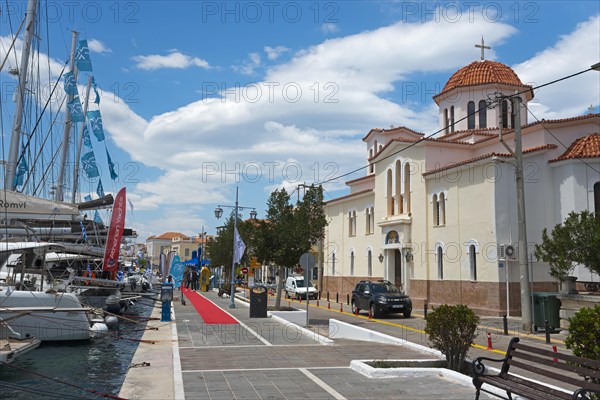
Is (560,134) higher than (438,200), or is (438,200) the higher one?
(560,134)

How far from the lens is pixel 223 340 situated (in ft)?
51.4

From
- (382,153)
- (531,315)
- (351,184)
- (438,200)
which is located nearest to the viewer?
(531,315)

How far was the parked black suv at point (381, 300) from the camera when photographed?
25.4 metres

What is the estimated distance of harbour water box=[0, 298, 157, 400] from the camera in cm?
1020

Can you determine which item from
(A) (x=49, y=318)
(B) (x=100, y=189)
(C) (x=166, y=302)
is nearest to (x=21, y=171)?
(C) (x=166, y=302)

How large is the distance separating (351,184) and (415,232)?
15.3 metres

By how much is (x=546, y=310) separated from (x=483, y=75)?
21301 millimetres

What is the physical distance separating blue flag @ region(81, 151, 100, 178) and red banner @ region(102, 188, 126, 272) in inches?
→ 752

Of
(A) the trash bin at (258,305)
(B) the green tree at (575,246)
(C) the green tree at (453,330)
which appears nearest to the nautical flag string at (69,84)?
(A) the trash bin at (258,305)

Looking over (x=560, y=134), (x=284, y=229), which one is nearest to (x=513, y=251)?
(x=560, y=134)

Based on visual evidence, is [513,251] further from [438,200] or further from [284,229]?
[284,229]

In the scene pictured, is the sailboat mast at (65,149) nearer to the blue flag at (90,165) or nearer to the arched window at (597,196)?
the blue flag at (90,165)

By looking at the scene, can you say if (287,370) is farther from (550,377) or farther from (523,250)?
(523,250)

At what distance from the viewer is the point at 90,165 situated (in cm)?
3447
